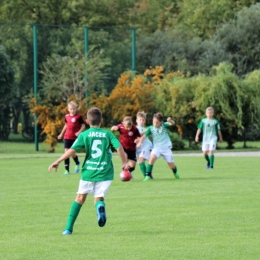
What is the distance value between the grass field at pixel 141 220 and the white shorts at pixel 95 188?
1.65ft

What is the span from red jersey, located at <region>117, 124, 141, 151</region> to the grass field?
2.72 feet

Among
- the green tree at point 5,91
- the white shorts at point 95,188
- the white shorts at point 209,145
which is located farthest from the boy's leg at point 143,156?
the green tree at point 5,91

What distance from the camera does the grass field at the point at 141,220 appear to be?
29.4ft

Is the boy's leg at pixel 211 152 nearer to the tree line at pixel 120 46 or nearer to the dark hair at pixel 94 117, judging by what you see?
the tree line at pixel 120 46

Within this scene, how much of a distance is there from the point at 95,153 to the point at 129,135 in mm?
8863

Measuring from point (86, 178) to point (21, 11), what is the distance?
55.9 meters

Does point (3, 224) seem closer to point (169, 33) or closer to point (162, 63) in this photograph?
point (162, 63)

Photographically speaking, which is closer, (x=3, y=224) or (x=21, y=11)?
(x=3, y=224)

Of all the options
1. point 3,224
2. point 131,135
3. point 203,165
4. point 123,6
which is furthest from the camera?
point 123,6

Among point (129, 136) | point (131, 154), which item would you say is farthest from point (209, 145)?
point (129, 136)

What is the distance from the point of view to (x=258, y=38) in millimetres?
53812

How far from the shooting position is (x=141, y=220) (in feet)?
38.4

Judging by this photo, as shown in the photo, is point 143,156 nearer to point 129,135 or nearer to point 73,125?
point 129,135

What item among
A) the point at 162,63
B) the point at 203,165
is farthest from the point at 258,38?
the point at 203,165
